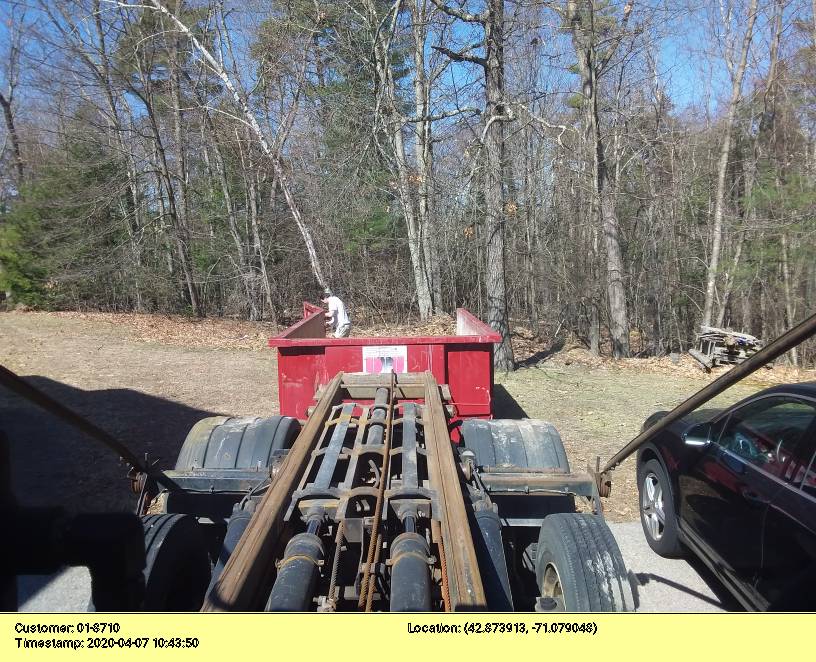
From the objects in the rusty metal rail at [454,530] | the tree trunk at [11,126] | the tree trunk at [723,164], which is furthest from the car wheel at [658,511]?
the tree trunk at [11,126]

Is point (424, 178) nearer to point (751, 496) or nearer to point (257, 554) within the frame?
point (751, 496)

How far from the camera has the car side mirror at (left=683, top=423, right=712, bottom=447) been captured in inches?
156

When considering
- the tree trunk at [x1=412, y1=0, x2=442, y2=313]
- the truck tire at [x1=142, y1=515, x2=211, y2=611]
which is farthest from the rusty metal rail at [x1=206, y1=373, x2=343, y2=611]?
the tree trunk at [x1=412, y1=0, x2=442, y2=313]

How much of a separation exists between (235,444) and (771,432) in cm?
343

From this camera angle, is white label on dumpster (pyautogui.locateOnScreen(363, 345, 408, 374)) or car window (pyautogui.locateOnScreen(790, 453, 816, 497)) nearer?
car window (pyautogui.locateOnScreen(790, 453, 816, 497))

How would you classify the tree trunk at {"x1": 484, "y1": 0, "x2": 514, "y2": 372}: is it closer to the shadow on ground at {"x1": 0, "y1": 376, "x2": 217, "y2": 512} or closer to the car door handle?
the shadow on ground at {"x1": 0, "y1": 376, "x2": 217, "y2": 512}

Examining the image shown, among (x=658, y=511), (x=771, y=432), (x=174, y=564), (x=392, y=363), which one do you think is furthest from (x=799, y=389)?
(x=174, y=564)

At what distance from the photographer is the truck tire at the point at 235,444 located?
13.3ft

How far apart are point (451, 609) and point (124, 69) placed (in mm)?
23227

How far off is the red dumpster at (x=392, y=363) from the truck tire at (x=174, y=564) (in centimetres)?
258

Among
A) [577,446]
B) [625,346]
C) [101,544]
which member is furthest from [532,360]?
[101,544]

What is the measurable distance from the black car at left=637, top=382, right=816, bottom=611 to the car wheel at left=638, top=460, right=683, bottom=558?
0.01 meters

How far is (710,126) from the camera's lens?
19562mm

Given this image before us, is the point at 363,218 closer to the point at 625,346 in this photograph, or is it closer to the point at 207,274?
the point at 207,274
